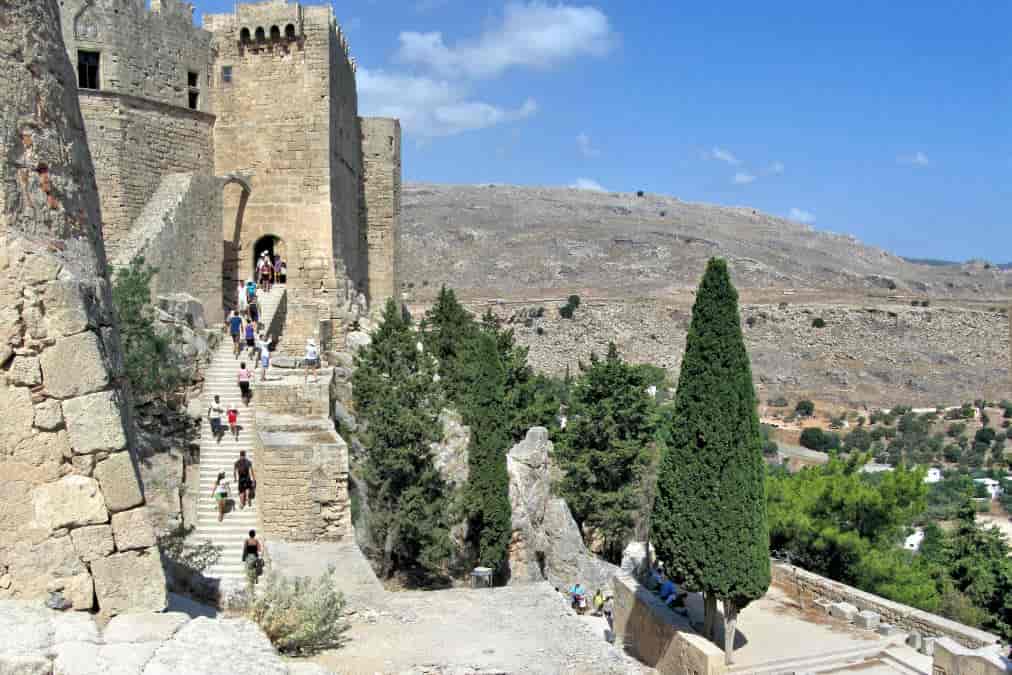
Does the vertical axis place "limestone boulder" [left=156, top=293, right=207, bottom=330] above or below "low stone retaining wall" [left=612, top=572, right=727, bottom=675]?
above

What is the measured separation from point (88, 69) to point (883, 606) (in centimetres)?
1818

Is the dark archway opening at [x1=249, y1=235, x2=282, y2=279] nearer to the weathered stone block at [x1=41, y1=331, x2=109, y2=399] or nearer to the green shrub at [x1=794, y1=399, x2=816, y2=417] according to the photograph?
the weathered stone block at [x1=41, y1=331, x2=109, y2=399]

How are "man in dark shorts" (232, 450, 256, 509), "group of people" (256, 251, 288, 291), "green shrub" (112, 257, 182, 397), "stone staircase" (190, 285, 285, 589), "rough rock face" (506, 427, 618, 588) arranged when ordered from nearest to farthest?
1. "stone staircase" (190, 285, 285, 589)
2. "man in dark shorts" (232, 450, 256, 509)
3. "green shrub" (112, 257, 182, 397)
4. "rough rock face" (506, 427, 618, 588)
5. "group of people" (256, 251, 288, 291)

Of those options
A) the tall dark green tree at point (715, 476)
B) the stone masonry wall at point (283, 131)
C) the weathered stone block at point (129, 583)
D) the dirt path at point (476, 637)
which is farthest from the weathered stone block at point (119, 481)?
the stone masonry wall at point (283, 131)

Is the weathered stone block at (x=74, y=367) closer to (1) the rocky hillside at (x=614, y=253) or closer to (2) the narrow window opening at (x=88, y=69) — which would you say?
(2) the narrow window opening at (x=88, y=69)

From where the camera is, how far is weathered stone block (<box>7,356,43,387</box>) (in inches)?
171

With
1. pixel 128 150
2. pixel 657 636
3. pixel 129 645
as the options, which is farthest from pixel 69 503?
pixel 128 150

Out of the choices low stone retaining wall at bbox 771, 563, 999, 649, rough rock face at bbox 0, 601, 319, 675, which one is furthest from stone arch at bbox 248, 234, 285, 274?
rough rock face at bbox 0, 601, 319, 675

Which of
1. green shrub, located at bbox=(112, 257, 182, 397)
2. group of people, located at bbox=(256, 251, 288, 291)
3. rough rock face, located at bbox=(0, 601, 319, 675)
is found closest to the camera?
rough rock face, located at bbox=(0, 601, 319, 675)

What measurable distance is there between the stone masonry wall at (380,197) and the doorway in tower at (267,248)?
5343 mm

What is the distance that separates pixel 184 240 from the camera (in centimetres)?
1931

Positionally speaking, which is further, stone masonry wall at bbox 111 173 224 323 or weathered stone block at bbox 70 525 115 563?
stone masonry wall at bbox 111 173 224 323

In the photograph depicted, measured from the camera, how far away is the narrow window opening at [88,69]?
1912cm

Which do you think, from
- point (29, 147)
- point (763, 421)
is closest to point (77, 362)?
point (29, 147)
